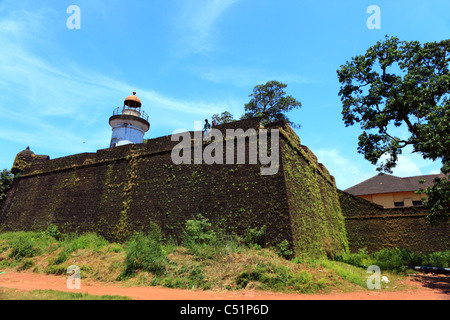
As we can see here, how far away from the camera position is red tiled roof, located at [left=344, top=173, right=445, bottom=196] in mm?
28750

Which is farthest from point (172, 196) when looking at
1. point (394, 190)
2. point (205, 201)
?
point (394, 190)

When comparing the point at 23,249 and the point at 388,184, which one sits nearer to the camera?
the point at 23,249

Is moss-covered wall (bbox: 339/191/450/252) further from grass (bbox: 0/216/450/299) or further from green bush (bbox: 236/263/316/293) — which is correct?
green bush (bbox: 236/263/316/293)

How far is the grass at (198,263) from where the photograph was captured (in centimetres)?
861

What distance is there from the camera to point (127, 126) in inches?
1020

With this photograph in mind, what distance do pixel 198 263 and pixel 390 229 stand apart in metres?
14.0

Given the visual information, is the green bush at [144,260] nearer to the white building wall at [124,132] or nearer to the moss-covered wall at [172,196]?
the moss-covered wall at [172,196]

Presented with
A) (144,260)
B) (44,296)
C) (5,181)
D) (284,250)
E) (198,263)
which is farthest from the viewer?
(5,181)

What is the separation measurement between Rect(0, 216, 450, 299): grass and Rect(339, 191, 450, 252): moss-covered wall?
2317mm

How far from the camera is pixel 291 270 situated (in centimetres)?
916

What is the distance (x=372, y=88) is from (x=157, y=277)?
11910mm

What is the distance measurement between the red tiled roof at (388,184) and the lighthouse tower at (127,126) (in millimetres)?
22699

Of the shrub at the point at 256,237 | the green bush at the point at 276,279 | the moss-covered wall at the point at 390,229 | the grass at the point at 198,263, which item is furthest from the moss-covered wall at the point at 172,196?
the green bush at the point at 276,279

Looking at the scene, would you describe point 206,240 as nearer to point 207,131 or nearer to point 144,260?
point 144,260
